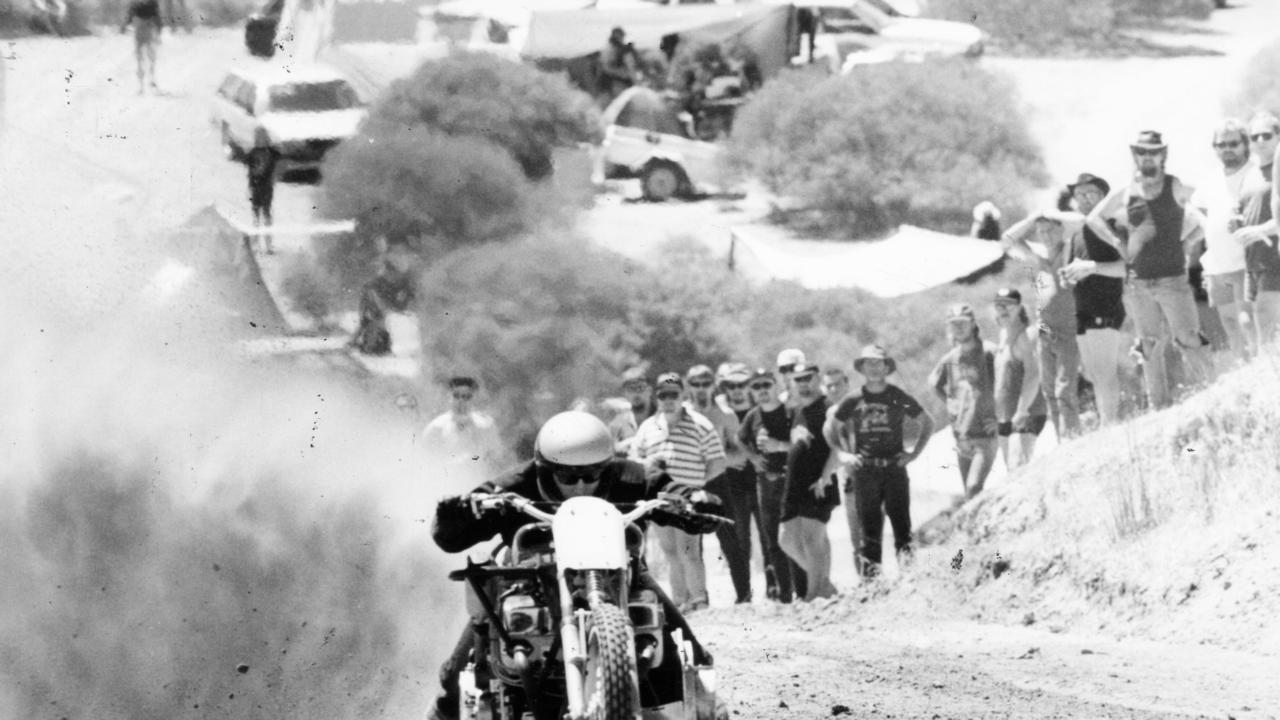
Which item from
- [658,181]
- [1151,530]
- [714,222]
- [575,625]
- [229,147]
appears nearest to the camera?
[575,625]

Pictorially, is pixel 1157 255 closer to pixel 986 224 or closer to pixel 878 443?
pixel 878 443

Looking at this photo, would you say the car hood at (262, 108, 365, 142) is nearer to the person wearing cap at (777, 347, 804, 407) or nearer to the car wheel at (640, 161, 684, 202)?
the car wheel at (640, 161, 684, 202)

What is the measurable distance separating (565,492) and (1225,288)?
800cm

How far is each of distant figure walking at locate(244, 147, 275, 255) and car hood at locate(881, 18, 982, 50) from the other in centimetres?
1371

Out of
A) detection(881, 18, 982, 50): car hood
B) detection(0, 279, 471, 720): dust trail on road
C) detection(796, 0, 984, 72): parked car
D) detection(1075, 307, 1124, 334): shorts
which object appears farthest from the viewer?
detection(881, 18, 982, 50): car hood

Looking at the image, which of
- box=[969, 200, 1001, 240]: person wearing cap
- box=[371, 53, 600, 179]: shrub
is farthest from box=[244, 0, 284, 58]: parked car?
box=[969, 200, 1001, 240]: person wearing cap

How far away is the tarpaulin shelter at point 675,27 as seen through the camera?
38.8 metres

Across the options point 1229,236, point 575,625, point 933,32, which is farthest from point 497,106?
point 575,625

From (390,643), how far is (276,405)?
4119 mm

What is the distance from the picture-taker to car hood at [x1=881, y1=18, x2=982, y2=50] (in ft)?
130

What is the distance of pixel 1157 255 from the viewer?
1495 cm

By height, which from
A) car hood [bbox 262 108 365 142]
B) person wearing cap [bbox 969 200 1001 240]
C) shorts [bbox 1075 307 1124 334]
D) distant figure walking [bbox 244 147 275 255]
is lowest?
distant figure walking [bbox 244 147 275 255]

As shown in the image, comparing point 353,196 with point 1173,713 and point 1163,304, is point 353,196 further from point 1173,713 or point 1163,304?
point 1173,713

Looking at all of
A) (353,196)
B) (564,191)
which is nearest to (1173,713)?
(353,196)
